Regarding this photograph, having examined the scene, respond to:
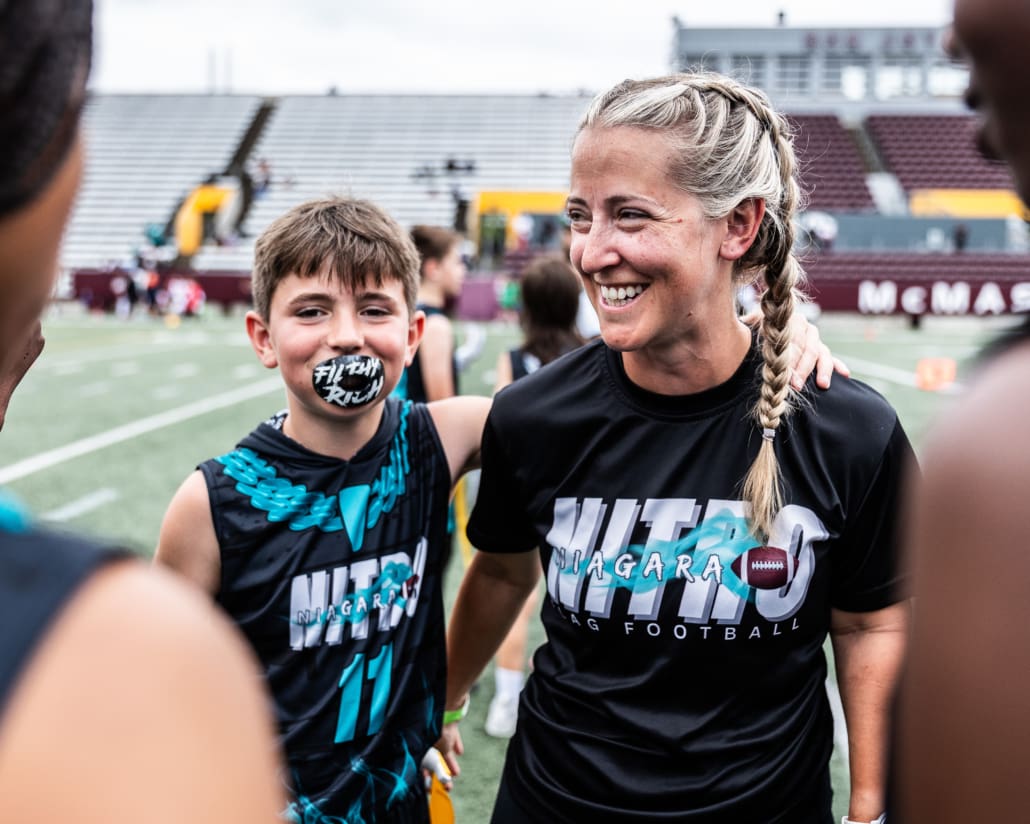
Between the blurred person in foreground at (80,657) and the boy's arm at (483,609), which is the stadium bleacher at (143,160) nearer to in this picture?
the boy's arm at (483,609)

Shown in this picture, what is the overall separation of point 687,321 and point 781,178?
0.37m

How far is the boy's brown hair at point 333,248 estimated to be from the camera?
85.4 inches

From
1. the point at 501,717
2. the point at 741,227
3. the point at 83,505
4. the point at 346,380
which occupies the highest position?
the point at 741,227

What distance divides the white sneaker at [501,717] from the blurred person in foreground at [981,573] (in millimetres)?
3514

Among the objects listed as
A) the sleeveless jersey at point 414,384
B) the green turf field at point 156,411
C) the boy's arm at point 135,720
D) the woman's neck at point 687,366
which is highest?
the boy's arm at point 135,720

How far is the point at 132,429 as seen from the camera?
1115 centimetres

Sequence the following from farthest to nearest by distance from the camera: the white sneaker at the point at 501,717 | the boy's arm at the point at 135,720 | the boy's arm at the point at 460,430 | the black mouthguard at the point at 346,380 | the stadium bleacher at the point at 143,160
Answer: the stadium bleacher at the point at 143,160
the white sneaker at the point at 501,717
the boy's arm at the point at 460,430
the black mouthguard at the point at 346,380
the boy's arm at the point at 135,720

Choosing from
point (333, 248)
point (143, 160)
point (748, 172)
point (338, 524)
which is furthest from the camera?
point (143, 160)

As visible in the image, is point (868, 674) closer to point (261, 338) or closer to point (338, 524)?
point (338, 524)

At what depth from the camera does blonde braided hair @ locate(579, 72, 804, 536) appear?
1.83m

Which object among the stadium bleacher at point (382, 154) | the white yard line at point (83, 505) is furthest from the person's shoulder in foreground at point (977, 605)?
the stadium bleacher at point (382, 154)

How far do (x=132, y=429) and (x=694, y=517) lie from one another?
10321 millimetres

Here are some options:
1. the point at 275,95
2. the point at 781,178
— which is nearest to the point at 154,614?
the point at 781,178

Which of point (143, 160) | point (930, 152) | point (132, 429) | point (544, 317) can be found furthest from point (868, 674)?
point (143, 160)
